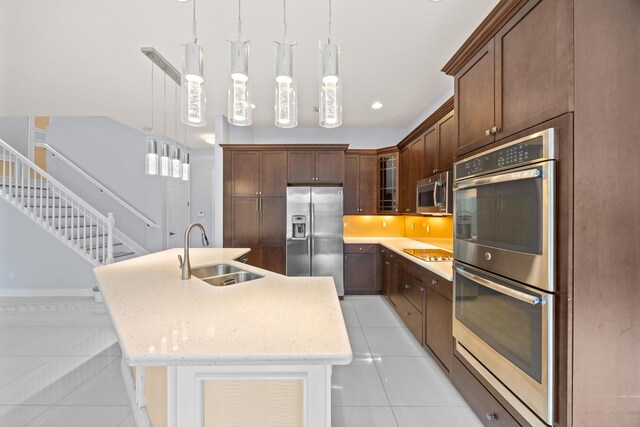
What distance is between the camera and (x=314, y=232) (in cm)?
445

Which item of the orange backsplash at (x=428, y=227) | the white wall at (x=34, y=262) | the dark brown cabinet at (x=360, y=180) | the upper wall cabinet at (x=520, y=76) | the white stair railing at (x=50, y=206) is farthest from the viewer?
the dark brown cabinet at (x=360, y=180)

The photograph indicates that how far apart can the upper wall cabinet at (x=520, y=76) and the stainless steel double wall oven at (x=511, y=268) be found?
5.2 inches

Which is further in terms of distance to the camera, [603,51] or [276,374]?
[603,51]

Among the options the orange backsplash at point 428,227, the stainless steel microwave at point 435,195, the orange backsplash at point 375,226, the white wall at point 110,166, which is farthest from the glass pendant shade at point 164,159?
the white wall at point 110,166

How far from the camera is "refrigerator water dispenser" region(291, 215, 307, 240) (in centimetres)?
443

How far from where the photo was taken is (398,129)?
512cm

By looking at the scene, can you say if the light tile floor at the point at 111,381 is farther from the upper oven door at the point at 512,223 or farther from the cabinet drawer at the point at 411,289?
the upper oven door at the point at 512,223

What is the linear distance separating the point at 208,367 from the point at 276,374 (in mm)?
233

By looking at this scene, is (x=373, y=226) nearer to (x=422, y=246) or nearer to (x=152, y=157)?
(x=422, y=246)

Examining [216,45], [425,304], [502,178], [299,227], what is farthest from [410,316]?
[216,45]

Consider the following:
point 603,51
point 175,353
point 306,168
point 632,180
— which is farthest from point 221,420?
point 306,168

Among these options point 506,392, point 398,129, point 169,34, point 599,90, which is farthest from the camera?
point 398,129

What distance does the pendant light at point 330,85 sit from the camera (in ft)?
4.35

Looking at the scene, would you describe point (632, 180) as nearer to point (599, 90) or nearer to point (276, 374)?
point (599, 90)
